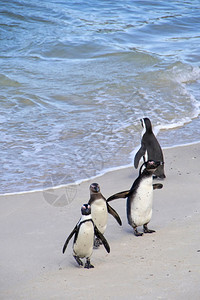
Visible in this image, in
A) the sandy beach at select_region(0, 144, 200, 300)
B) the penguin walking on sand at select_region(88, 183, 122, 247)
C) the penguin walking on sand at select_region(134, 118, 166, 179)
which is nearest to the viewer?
the sandy beach at select_region(0, 144, 200, 300)

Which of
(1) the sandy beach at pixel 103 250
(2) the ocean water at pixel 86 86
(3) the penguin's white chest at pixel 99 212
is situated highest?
(3) the penguin's white chest at pixel 99 212

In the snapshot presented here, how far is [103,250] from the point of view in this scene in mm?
3676

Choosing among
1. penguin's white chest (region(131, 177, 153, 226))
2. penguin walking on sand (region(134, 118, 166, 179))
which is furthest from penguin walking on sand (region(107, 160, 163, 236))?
penguin walking on sand (region(134, 118, 166, 179))

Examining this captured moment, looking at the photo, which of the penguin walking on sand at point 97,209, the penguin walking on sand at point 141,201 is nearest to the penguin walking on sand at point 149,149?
the penguin walking on sand at point 141,201

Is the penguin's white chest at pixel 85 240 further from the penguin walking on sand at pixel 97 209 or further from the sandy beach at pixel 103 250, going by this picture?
the penguin walking on sand at pixel 97 209

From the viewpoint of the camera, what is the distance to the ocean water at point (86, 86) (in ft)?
20.3

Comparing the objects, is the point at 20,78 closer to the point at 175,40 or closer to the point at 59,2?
the point at 175,40

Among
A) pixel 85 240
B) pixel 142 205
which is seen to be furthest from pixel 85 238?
pixel 142 205

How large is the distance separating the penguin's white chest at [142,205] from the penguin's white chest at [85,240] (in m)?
0.59

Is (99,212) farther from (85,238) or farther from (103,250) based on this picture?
(85,238)

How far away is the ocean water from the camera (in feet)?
20.3

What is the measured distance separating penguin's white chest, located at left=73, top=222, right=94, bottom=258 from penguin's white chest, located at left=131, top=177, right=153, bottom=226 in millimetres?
594

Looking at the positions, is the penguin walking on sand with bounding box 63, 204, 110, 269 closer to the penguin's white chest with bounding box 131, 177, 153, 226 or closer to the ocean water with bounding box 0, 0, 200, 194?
the penguin's white chest with bounding box 131, 177, 153, 226

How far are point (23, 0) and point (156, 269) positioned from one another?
55.5 ft
